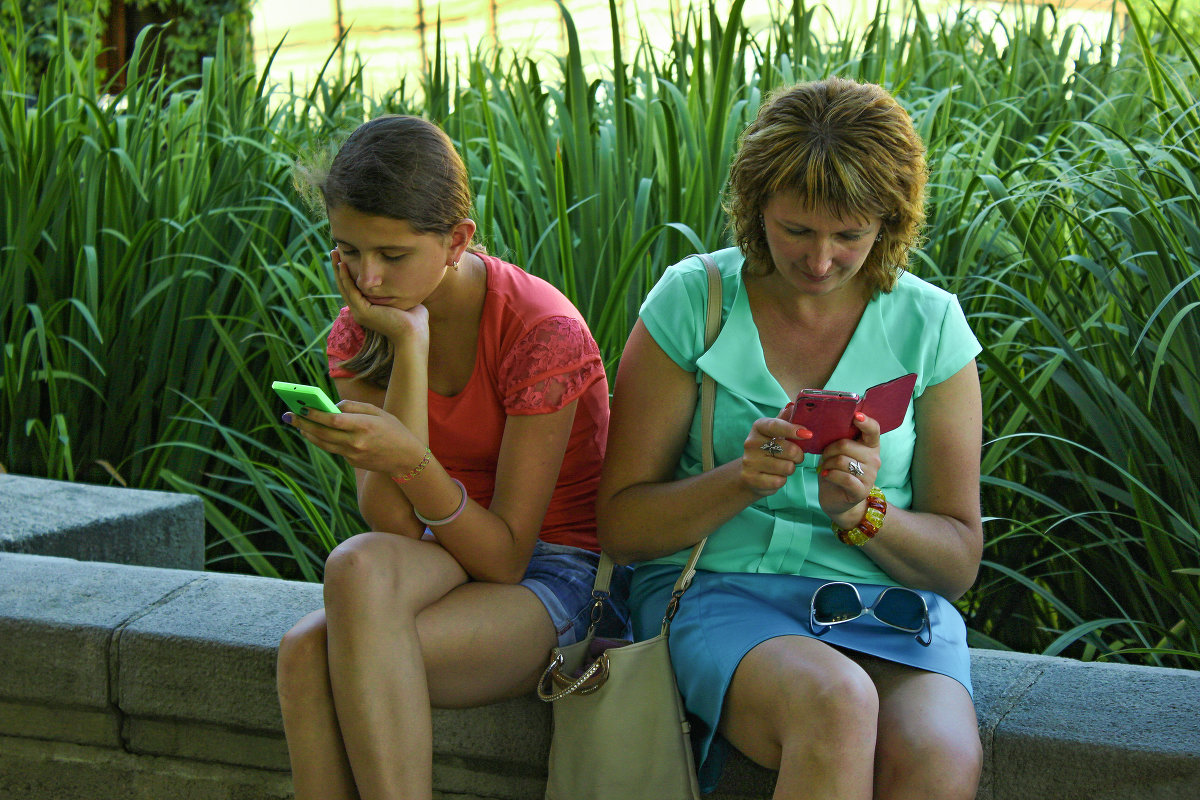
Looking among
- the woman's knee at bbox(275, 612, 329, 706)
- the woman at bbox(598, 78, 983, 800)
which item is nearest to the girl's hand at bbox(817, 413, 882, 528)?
the woman at bbox(598, 78, 983, 800)

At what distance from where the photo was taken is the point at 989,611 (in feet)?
7.57

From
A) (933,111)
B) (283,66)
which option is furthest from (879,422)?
(283,66)

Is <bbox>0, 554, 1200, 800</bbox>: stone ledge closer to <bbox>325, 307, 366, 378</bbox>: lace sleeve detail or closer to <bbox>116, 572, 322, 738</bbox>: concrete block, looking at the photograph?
<bbox>116, 572, 322, 738</bbox>: concrete block

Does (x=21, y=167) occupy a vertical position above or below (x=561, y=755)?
above

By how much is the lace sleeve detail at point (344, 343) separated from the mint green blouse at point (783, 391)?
1.58ft

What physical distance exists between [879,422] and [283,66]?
9.87 metres

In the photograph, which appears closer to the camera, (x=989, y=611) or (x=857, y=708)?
(x=857, y=708)

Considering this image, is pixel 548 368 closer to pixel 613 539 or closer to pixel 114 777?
pixel 613 539

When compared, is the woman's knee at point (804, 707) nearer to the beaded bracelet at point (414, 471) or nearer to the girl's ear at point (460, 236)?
the beaded bracelet at point (414, 471)

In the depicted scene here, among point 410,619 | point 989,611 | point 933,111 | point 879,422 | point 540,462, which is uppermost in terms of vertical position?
point 933,111

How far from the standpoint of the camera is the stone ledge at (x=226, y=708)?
5.04ft

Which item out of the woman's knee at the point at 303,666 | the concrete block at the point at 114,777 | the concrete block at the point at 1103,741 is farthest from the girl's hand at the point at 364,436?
the concrete block at the point at 1103,741

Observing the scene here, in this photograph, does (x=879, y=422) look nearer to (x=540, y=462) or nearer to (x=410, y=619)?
(x=540, y=462)

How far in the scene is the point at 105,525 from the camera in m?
2.42
